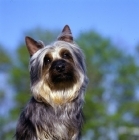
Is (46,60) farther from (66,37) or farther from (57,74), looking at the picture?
(66,37)

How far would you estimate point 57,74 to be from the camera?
9.68 m

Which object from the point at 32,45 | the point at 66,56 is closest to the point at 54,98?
the point at 66,56

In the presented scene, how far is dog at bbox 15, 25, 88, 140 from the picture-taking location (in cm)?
975

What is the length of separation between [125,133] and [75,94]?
125ft

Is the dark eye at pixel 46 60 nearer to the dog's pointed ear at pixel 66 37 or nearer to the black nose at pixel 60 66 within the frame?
the black nose at pixel 60 66

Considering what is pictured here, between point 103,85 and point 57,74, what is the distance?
132 feet

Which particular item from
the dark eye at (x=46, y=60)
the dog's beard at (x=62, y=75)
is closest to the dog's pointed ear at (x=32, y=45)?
the dark eye at (x=46, y=60)

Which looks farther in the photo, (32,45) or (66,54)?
(32,45)

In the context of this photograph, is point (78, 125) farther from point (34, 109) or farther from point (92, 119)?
point (92, 119)

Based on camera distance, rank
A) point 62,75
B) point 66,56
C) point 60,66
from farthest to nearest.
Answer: point 66,56 < point 62,75 < point 60,66

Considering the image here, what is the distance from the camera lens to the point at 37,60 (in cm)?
989

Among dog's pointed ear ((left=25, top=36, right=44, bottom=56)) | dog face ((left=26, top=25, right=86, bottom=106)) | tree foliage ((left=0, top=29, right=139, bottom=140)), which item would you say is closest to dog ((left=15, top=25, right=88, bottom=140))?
dog face ((left=26, top=25, right=86, bottom=106))

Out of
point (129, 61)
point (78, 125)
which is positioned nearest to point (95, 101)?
point (129, 61)

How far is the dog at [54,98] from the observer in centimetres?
975
